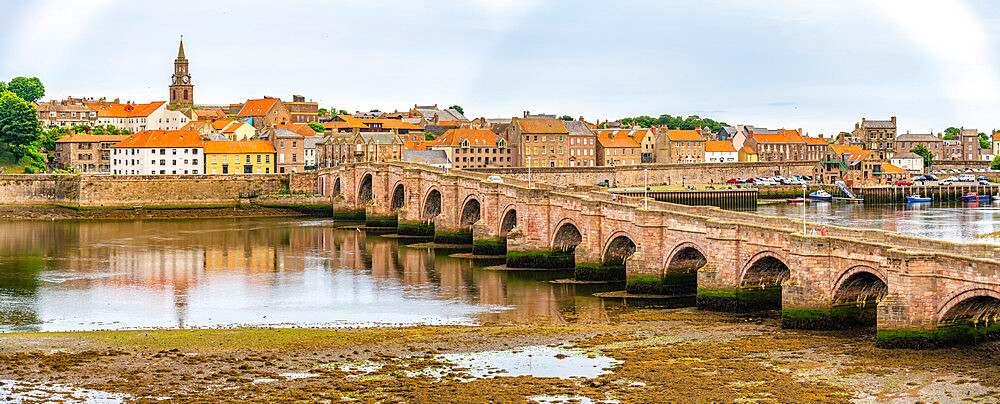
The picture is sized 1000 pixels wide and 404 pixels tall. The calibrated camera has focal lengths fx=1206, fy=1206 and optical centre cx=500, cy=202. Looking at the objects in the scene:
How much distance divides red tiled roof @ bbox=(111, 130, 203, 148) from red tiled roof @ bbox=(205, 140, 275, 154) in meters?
1.31

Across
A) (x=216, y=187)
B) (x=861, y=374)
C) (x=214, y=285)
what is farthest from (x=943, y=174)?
(x=861, y=374)

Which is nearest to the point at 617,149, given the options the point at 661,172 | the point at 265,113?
the point at 661,172

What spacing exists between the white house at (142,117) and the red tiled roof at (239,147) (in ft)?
115

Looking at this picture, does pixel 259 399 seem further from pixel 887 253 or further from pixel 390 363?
pixel 887 253

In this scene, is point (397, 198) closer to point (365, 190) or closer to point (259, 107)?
point (365, 190)

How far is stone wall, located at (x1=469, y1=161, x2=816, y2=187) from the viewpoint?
129875 mm

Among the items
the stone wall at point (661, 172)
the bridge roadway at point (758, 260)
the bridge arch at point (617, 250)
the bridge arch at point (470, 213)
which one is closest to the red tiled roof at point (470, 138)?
the stone wall at point (661, 172)

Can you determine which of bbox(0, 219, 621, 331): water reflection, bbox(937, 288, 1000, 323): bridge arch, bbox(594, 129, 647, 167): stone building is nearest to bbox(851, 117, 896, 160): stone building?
bbox(594, 129, 647, 167): stone building

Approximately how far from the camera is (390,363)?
119ft

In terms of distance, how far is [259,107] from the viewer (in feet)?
541

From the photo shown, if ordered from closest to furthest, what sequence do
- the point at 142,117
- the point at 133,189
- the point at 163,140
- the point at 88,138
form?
the point at 133,189 → the point at 163,140 → the point at 88,138 → the point at 142,117

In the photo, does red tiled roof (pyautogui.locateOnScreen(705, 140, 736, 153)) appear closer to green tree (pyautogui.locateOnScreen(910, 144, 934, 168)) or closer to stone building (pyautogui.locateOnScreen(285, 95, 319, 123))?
green tree (pyautogui.locateOnScreen(910, 144, 934, 168))

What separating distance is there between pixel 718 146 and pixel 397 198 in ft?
256

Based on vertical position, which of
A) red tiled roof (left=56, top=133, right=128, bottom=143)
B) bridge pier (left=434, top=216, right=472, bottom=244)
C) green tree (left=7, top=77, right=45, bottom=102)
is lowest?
bridge pier (left=434, top=216, right=472, bottom=244)
